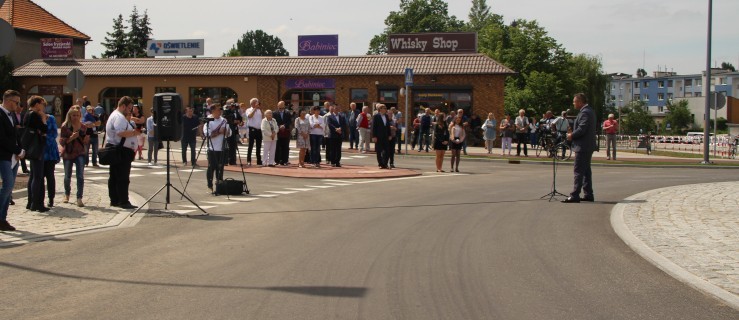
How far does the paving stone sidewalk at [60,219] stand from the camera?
983cm

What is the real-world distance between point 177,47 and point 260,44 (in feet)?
285

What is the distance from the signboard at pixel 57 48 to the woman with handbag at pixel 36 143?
123ft

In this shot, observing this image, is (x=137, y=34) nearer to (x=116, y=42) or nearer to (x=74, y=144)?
(x=116, y=42)

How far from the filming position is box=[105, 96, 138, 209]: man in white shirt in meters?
12.6

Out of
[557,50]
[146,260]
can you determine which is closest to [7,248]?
[146,260]

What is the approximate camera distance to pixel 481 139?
37.1 meters

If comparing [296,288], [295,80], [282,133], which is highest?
[295,80]

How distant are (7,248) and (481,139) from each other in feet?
98.0

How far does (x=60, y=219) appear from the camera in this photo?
11305 millimetres

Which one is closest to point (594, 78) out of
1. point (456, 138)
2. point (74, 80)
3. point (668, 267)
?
point (456, 138)

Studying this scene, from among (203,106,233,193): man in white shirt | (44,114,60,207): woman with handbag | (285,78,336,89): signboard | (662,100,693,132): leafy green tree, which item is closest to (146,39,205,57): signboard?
(285,78,336,89): signboard

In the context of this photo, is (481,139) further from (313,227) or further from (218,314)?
(218,314)

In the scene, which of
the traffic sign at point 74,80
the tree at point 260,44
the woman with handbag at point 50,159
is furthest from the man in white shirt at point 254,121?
the tree at point 260,44

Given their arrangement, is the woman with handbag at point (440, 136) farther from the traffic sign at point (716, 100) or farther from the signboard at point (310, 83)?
the signboard at point (310, 83)
